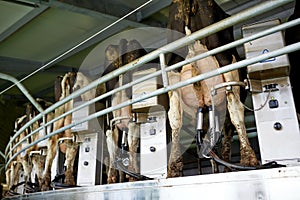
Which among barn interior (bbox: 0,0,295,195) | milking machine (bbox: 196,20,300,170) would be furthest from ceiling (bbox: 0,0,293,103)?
milking machine (bbox: 196,20,300,170)

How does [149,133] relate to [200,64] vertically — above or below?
below

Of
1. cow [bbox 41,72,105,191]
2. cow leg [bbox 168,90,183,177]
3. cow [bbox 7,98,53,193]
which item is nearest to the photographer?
cow leg [bbox 168,90,183,177]

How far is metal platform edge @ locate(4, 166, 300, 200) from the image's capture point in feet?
3.38

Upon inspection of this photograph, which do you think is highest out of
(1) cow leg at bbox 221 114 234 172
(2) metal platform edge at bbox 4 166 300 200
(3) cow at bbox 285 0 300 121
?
(3) cow at bbox 285 0 300 121

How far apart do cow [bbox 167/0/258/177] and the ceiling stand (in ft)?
1.94

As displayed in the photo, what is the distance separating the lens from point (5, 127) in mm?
4777

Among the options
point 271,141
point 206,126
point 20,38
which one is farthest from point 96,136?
point 20,38

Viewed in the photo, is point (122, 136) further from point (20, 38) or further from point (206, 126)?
point (20, 38)

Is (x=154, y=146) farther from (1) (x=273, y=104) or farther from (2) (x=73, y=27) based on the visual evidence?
(2) (x=73, y=27)

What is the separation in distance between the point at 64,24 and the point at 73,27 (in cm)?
9

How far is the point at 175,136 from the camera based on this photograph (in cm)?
159

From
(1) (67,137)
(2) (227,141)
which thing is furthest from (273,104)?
(1) (67,137)

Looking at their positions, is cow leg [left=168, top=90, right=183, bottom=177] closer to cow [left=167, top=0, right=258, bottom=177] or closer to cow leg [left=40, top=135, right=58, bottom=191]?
cow [left=167, top=0, right=258, bottom=177]

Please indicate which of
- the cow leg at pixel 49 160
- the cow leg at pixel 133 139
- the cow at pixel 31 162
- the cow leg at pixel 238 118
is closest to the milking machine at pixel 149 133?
the cow leg at pixel 133 139
